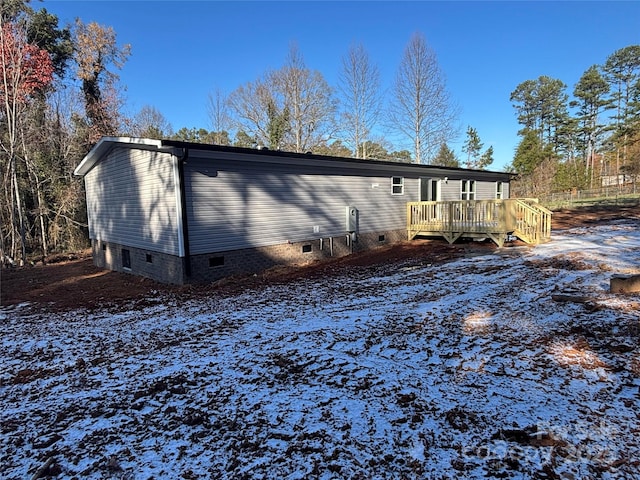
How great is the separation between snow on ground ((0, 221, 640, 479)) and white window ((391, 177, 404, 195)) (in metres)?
7.96

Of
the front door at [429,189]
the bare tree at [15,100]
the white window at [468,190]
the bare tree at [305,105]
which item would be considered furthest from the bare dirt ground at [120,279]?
the bare tree at [305,105]

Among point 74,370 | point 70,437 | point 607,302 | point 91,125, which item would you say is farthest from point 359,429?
point 91,125

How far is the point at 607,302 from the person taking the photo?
4621mm

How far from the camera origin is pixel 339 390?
307 centimetres

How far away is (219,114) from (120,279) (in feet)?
77.4

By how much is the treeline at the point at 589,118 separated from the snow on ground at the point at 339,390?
127 ft

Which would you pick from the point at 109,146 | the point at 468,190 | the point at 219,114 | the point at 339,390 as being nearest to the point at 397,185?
the point at 468,190

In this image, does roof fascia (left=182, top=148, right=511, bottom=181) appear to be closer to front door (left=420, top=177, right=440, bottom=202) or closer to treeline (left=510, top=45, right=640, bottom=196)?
front door (left=420, top=177, right=440, bottom=202)

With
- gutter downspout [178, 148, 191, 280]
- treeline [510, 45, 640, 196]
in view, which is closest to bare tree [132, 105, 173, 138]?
gutter downspout [178, 148, 191, 280]

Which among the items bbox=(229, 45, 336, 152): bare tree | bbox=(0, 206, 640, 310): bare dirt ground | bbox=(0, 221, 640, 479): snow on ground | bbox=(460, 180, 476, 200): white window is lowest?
bbox=(0, 206, 640, 310): bare dirt ground

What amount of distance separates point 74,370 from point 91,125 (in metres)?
18.3

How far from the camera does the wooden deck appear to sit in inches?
408

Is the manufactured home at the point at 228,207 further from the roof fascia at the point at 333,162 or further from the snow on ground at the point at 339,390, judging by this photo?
the snow on ground at the point at 339,390

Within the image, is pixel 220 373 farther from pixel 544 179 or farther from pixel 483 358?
pixel 544 179
